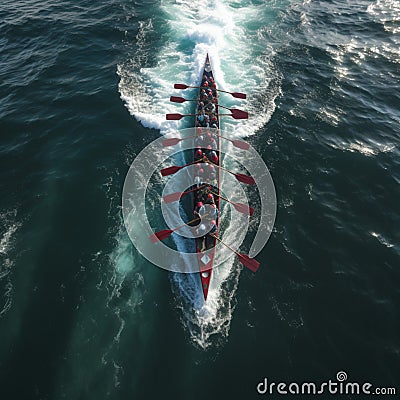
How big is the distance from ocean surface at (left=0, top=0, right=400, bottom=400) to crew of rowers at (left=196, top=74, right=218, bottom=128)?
6.69 feet

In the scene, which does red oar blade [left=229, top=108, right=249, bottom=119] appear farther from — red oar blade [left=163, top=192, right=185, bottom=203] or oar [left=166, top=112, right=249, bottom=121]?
red oar blade [left=163, top=192, right=185, bottom=203]

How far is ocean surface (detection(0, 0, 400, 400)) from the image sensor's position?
1491 centimetres

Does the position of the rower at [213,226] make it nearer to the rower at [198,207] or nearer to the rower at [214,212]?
the rower at [214,212]

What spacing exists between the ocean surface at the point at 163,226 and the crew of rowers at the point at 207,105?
204 cm

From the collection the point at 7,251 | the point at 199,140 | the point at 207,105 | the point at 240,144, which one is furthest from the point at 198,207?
the point at 7,251

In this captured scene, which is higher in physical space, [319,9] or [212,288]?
[319,9]

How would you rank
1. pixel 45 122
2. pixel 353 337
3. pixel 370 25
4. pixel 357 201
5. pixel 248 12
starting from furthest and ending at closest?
pixel 248 12
pixel 370 25
pixel 45 122
pixel 357 201
pixel 353 337

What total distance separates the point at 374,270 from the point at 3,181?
28856 mm

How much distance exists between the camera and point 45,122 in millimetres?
27484

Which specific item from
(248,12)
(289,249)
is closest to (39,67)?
(248,12)

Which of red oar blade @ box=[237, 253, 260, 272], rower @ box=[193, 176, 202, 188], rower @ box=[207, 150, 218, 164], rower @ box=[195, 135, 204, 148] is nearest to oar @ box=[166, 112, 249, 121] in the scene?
rower @ box=[195, 135, 204, 148]

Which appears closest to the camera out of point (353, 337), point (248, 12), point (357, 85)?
point (353, 337)

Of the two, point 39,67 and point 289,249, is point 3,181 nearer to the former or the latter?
point 39,67

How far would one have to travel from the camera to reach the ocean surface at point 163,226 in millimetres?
14906
